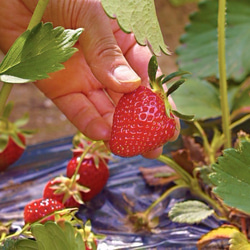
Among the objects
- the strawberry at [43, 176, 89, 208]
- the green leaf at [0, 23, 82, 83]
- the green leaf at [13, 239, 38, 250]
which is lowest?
the strawberry at [43, 176, 89, 208]

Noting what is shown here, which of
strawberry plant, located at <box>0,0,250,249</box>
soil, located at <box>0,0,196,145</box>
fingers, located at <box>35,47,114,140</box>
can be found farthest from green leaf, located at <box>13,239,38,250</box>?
soil, located at <box>0,0,196,145</box>

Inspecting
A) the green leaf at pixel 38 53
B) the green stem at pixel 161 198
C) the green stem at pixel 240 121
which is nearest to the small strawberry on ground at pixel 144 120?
the green leaf at pixel 38 53

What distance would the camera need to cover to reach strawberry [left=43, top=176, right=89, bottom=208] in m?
0.75

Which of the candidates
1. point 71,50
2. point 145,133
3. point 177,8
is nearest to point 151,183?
point 145,133

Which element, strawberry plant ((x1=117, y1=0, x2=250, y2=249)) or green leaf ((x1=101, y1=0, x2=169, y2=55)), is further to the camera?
strawberry plant ((x1=117, y1=0, x2=250, y2=249))

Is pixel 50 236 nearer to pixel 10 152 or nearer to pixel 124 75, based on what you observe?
pixel 124 75

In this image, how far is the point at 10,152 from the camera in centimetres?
96

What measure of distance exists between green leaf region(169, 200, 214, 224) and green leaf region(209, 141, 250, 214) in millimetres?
170

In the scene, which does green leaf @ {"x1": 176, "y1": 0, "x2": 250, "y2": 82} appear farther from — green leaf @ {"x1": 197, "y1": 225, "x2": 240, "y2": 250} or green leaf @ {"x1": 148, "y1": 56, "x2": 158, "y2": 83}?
green leaf @ {"x1": 148, "y1": 56, "x2": 158, "y2": 83}

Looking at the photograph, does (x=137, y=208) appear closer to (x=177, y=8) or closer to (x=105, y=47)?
(x=105, y=47)

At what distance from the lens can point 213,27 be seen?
3.99 ft

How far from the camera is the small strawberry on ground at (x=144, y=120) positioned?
0.57 meters

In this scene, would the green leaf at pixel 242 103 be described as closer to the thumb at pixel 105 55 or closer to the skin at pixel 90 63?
the skin at pixel 90 63

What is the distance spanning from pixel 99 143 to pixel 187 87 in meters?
0.31
